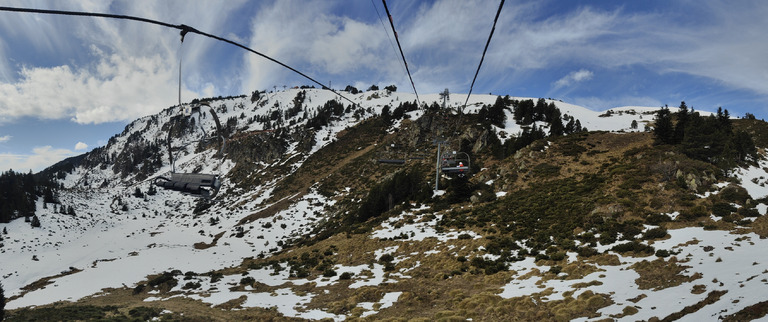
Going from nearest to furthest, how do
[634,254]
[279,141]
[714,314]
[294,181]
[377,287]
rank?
[714,314]
[634,254]
[377,287]
[294,181]
[279,141]

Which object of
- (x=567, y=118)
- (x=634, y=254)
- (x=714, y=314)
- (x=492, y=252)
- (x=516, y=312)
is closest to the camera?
(x=714, y=314)

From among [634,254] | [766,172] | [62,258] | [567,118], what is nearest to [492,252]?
[634,254]

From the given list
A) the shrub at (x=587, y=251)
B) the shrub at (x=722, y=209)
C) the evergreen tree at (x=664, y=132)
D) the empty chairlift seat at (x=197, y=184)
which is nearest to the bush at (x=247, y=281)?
the empty chairlift seat at (x=197, y=184)

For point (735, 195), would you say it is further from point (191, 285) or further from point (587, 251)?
point (191, 285)

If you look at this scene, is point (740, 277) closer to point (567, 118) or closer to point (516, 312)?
point (516, 312)

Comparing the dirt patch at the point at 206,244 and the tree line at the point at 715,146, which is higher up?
the tree line at the point at 715,146

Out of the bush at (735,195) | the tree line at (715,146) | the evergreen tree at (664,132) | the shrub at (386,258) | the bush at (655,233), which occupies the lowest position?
the shrub at (386,258)

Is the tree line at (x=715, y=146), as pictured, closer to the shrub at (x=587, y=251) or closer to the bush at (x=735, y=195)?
the bush at (x=735, y=195)

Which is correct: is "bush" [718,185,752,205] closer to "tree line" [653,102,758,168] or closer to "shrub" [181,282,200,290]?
"tree line" [653,102,758,168]

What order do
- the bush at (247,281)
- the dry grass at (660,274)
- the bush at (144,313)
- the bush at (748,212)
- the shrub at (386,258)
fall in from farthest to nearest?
the bush at (247,281) → the shrub at (386,258) → the bush at (748,212) → the bush at (144,313) → the dry grass at (660,274)

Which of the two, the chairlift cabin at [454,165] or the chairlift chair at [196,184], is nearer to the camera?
the chairlift chair at [196,184]

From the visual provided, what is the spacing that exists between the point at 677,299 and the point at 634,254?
8066mm

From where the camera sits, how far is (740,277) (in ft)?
38.9

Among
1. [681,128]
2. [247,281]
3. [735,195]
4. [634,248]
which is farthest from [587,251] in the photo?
[681,128]
